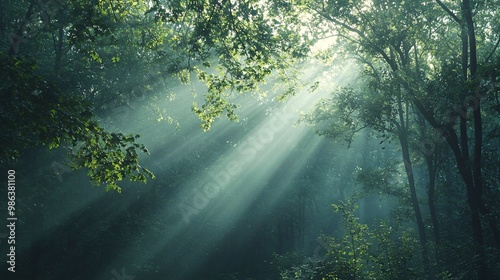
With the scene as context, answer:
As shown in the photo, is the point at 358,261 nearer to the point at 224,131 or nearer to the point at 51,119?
the point at 51,119

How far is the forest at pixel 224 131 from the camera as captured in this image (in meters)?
7.55

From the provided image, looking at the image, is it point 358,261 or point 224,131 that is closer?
point 358,261

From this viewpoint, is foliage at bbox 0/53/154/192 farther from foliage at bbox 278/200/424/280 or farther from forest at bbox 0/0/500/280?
foliage at bbox 278/200/424/280

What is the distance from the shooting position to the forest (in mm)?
7555

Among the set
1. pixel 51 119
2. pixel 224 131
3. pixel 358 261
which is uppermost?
pixel 224 131

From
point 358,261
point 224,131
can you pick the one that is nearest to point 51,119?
point 358,261

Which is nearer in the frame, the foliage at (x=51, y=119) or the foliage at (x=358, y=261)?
the foliage at (x=51, y=119)

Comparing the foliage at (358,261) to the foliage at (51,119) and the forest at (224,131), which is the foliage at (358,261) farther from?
the foliage at (51,119)

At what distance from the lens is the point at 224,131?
101 ft

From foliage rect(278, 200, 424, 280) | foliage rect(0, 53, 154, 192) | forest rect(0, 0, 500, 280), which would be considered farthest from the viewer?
foliage rect(278, 200, 424, 280)

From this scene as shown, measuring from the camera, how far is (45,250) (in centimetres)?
1595

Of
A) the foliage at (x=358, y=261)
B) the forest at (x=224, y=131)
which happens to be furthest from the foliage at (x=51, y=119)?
the foliage at (x=358, y=261)

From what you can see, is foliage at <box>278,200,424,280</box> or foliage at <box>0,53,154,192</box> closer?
foliage at <box>0,53,154,192</box>

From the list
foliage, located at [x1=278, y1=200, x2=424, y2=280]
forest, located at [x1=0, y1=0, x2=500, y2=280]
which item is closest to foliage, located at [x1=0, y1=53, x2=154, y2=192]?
forest, located at [x1=0, y1=0, x2=500, y2=280]
